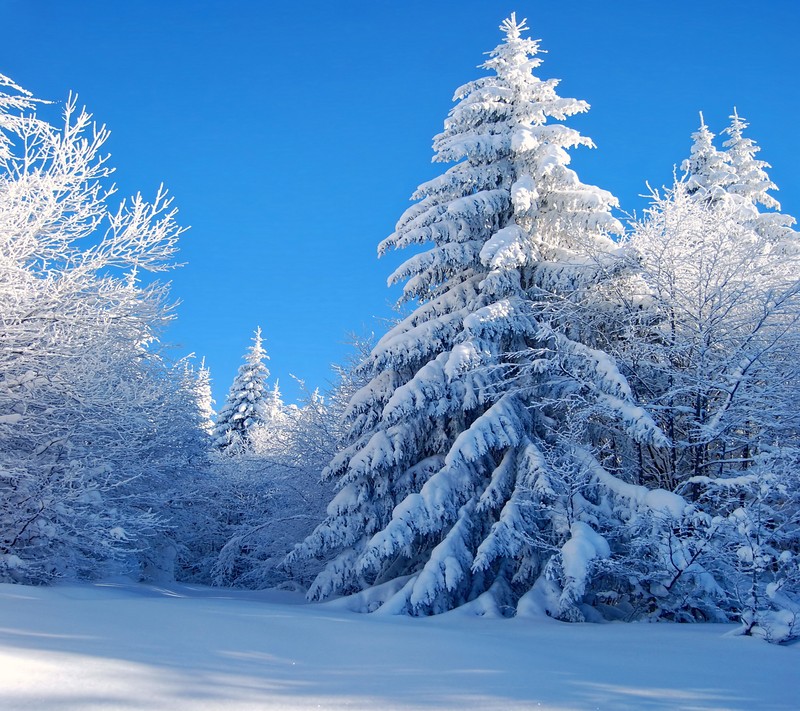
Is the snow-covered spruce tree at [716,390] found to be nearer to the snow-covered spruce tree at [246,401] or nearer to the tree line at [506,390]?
the tree line at [506,390]

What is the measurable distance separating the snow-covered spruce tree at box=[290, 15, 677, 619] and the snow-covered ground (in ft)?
8.86

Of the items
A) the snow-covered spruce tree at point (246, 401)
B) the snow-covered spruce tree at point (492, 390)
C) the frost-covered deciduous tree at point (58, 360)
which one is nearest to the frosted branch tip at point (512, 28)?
the snow-covered spruce tree at point (492, 390)

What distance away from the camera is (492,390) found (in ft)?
37.0

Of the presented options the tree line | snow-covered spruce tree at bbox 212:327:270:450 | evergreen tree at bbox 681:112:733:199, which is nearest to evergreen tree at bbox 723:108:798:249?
evergreen tree at bbox 681:112:733:199

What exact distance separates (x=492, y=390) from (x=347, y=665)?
22.9 ft

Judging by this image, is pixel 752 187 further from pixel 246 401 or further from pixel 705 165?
pixel 246 401

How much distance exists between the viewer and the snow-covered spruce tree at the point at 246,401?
122ft

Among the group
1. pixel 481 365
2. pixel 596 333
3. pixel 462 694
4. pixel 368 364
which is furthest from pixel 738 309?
pixel 462 694

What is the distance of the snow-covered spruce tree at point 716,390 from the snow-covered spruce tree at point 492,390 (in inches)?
33.6

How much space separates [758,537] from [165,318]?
13.9 meters

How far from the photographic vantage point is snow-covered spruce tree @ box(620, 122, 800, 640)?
8219mm

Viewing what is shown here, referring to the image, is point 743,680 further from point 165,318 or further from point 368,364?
point 165,318

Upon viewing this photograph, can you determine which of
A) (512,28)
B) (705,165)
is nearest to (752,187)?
(705,165)

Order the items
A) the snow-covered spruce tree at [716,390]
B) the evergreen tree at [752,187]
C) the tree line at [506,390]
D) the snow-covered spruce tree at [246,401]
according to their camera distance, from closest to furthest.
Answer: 1. the snow-covered spruce tree at [716,390]
2. the tree line at [506,390]
3. the evergreen tree at [752,187]
4. the snow-covered spruce tree at [246,401]
